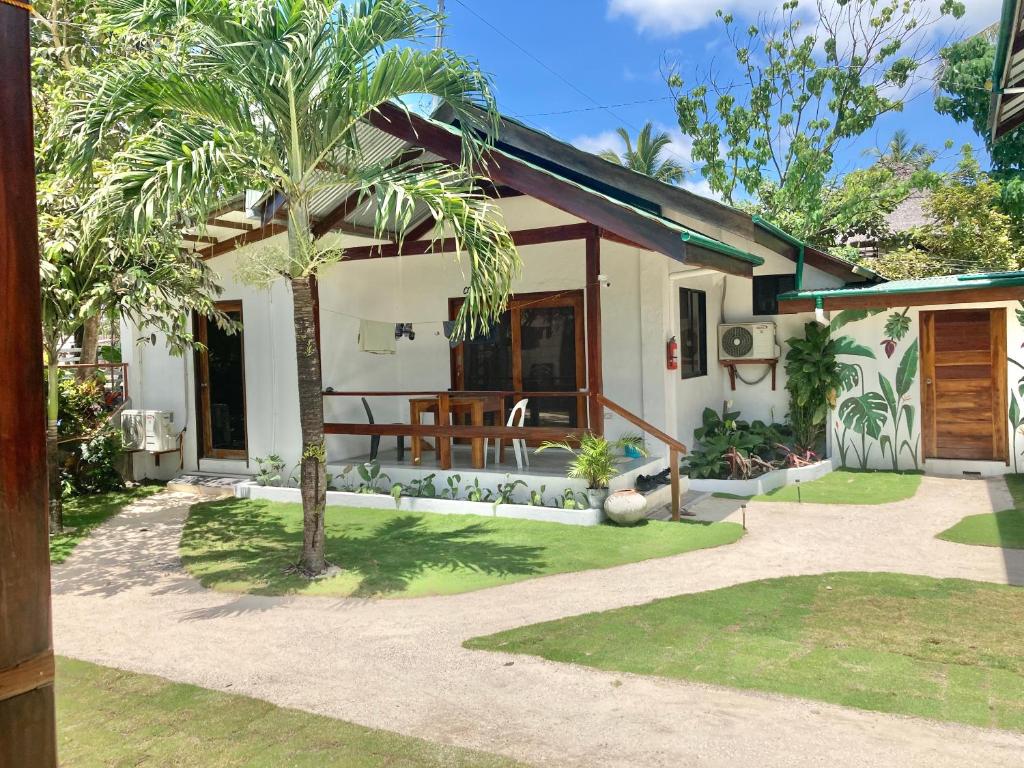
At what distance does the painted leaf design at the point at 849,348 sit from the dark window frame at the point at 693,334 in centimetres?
181

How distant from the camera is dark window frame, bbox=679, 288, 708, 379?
10.4 meters

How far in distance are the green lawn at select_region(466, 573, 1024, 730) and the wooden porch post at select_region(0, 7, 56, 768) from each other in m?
3.27

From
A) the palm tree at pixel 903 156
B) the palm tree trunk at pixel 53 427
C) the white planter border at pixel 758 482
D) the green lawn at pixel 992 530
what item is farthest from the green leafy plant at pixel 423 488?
the palm tree at pixel 903 156

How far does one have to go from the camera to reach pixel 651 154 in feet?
102

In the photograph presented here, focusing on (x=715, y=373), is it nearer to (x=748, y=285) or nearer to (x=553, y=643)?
(x=748, y=285)

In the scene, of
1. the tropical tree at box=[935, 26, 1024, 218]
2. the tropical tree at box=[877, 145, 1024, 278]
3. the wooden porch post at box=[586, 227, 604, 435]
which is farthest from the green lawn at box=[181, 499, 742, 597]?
the tropical tree at box=[935, 26, 1024, 218]

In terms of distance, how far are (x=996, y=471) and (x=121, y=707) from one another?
10.3 m

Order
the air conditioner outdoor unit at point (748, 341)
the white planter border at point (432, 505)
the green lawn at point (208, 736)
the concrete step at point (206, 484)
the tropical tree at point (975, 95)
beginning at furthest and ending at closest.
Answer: the tropical tree at point (975, 95)
the air conditioner outdoor unit at point (748, 341)
the concrete step at point (206, 484)
the white planter border at point (432, 505)
the green lawn at point (208, 736)

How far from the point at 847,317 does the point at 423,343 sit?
20.0 feet

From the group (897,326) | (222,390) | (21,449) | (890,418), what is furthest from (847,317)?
(21,449)

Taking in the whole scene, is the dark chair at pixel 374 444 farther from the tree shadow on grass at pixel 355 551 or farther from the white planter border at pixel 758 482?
the white planter border at pixel 758 482

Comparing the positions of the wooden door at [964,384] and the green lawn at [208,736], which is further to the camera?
the wooden door at [964,384]

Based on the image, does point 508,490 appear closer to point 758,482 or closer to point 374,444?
point 374,444

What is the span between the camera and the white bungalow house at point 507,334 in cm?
909
